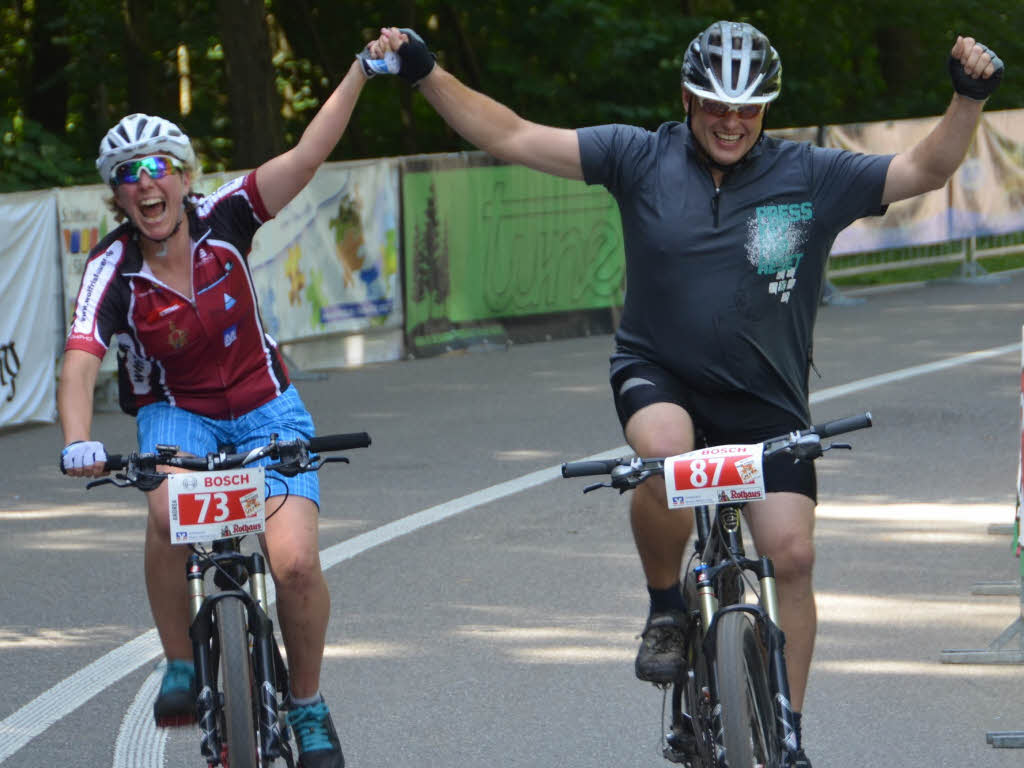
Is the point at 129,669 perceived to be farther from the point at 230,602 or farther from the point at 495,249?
the point at 495,249

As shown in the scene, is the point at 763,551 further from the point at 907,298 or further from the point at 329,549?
the point at 907,298

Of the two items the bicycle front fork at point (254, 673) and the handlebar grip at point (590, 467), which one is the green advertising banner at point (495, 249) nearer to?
the bicycle front fork at point (254, 673)

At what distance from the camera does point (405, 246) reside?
15.8 meters

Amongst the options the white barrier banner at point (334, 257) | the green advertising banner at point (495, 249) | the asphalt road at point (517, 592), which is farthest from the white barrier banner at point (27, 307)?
the green advertising banner at point (495, 249)

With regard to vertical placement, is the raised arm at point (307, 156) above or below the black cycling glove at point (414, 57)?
below

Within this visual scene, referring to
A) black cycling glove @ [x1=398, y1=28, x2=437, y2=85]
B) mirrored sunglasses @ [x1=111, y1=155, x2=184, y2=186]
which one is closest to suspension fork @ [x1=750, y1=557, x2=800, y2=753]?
black cycling glove @ [x1=398, y1=28, x2=437, y2=85]

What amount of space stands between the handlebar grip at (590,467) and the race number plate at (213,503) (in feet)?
2.73

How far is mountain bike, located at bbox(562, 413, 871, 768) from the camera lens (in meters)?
4.10

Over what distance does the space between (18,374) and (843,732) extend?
26.7 ft

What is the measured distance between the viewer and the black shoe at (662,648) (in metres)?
4.66


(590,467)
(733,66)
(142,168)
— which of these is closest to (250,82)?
(142,168)

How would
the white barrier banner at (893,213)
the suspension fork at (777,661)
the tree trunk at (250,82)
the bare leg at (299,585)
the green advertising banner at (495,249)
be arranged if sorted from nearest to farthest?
the suspension fork at (777,661) → the bare leg at (299,585) → the green advertising banner at (495,249) → the tree trunk at (250,82) → the white barrier banner at (893,213)

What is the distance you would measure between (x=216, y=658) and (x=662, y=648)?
3.83 feet

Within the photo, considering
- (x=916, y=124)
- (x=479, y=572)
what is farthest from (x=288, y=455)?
(x=916, y=124)
